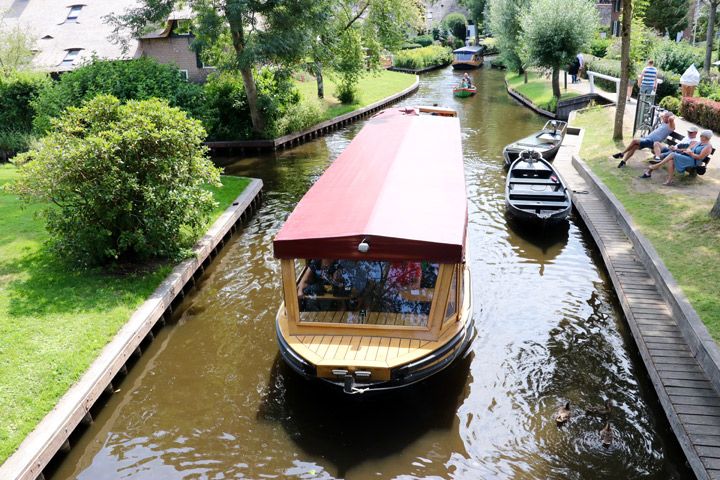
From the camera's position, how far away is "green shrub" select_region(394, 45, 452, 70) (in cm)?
5447

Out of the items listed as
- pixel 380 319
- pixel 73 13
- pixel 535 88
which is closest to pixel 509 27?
pixel 535 88

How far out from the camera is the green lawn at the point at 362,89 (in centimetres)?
3341

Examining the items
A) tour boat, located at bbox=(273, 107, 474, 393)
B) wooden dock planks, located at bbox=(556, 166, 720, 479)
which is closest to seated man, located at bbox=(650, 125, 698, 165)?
wooden dock planks, located at bbox=(556, 166, 720, 479)

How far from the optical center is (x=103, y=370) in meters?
9.34

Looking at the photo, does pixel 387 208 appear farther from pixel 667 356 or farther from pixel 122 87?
pixel 122 87

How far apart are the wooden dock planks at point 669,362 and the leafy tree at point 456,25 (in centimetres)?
7139

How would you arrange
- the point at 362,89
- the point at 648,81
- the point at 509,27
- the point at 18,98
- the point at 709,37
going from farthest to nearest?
the point at 509,27
the point at 362,89
the point at 709,37
the point at 18,98
the point at 648,81

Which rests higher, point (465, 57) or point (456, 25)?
point (456, 25)

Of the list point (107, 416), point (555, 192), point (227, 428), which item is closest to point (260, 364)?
point (227, 428)

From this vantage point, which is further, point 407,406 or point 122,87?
point 122,87

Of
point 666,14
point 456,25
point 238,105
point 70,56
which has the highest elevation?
point 456,25

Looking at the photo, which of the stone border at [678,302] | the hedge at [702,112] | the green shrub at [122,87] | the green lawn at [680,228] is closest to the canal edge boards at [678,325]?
the stone border at [678,302]

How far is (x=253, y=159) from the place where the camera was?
26.0 meters

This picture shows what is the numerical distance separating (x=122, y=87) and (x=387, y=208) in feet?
65.9
